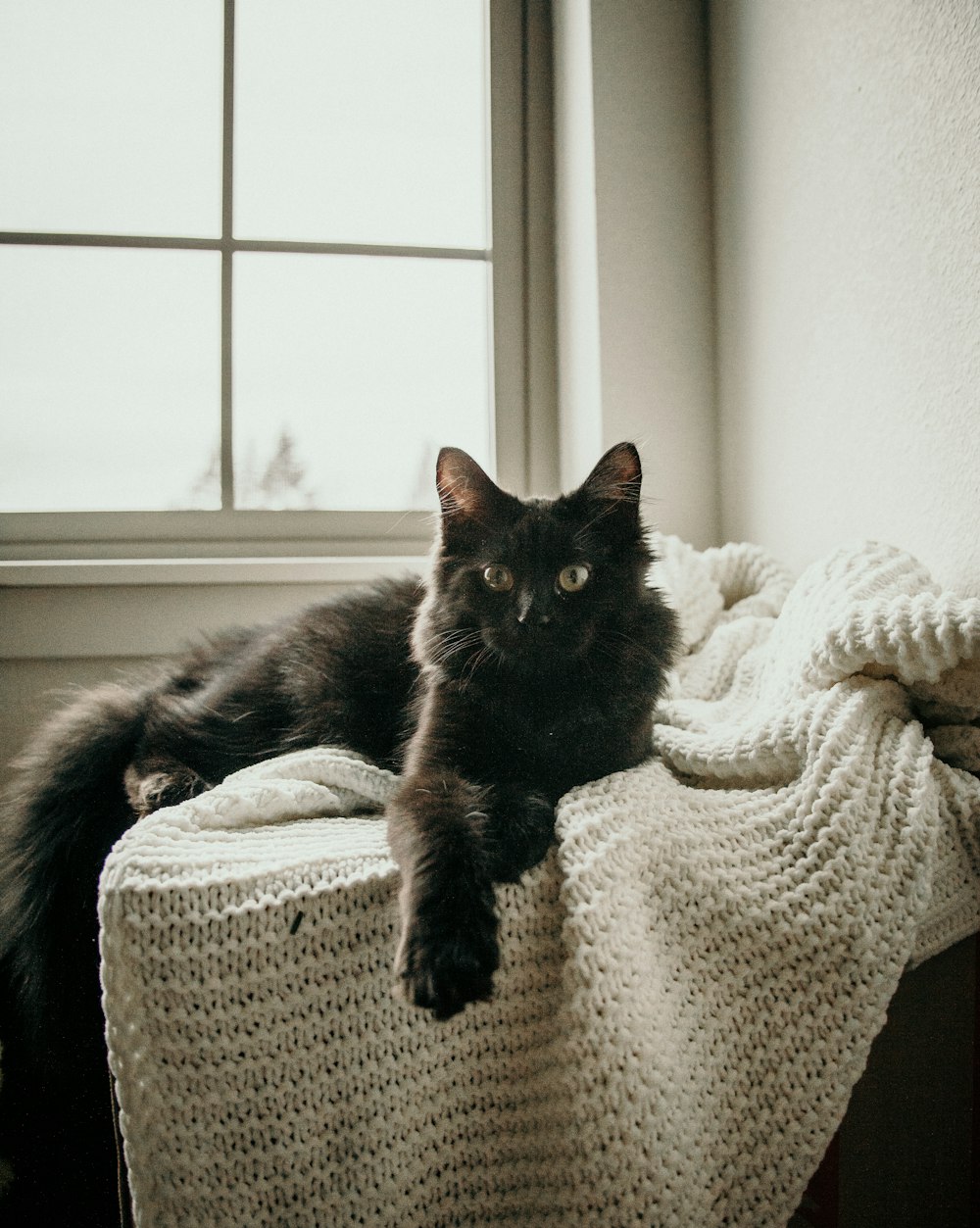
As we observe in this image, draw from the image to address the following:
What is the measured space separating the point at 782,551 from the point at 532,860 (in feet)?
3.06

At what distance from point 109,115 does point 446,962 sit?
1.94 m

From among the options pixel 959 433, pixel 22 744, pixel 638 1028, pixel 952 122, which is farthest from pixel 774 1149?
pixel 22 744

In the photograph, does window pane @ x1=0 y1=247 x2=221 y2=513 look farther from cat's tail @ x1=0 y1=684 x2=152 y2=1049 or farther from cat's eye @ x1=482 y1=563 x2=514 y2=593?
cat's eye @ x1=482 y1=563 x2=514 y2=593

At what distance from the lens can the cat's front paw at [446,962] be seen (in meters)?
0.57

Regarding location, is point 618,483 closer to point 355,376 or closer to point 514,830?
point 514,830

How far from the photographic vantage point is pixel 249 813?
0.83m

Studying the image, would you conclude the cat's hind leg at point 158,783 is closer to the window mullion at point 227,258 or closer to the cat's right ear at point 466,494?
the cat's right ear at point 466,494

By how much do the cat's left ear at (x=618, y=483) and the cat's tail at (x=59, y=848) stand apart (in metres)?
0.76

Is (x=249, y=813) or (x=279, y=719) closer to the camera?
(x=249, y=813)

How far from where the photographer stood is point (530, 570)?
915 millimetres

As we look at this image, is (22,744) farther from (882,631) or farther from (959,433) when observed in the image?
(959,433)

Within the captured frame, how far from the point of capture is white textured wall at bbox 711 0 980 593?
36.2 inches

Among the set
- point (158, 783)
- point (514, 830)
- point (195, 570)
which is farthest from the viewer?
point (195, 570)

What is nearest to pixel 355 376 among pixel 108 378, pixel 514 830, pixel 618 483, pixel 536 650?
pixel 108 378
